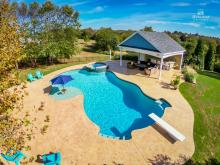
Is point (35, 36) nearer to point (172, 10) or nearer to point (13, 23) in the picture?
point (13, 23)

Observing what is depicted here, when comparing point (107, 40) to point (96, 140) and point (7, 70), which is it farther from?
point (7, 70)

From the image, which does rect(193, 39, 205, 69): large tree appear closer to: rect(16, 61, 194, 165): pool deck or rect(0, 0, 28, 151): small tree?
rect(16, 61, 194, 165): pool deck

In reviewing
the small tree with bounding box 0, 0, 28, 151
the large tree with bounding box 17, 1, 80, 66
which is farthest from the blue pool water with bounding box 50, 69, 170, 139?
the large tree with bounding box 17, 1, 80, 66

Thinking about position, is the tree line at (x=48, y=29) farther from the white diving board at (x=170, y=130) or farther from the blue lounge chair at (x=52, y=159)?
the white diving board at (x=170, y=130)

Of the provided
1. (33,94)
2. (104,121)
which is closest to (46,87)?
(33,94)

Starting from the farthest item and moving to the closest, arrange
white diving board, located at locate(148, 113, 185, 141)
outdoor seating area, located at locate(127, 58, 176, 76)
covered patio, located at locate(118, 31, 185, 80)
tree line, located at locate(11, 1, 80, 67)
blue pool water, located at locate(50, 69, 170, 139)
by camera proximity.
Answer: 1. tree line, located at locate(11, 1, 80, 67)
2. outdoor seating area, located at locate(127, 58, 176, 76)
3. covered patio, located at locate(118, 31, 185, 80)
4. blue pool water, located at locate(50, 69, 170, 139)
5. white diving board, located at locate(148, 113, 185, 141)

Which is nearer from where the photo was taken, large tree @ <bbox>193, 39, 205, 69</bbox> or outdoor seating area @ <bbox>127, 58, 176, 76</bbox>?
outdoor seating area @ <bbox>127, 58, 176, 76</bbox>
